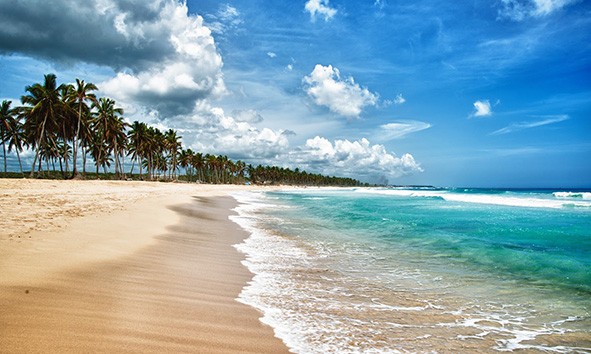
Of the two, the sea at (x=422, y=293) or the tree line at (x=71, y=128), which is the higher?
the tree line at (x=71, y=128)

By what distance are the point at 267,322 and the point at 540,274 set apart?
774 centimetres

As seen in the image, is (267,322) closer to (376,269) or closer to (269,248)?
(376,269)

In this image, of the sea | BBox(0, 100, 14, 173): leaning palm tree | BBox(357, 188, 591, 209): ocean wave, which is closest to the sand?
the sea

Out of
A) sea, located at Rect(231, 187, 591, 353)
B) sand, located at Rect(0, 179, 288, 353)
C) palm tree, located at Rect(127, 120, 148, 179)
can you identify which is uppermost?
palm tree, located at Rect(127, 120, 148, 179)

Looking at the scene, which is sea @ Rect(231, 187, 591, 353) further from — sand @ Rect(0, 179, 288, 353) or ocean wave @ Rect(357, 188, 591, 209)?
ocean wave @ Rect(357, 188, 591, 209)

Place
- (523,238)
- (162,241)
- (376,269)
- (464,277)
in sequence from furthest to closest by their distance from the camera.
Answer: (523,238)
(162,241)
(376,269)
(464,277)

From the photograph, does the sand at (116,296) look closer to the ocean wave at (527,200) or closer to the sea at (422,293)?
the sea at (422,293)

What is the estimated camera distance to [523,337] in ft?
15.9

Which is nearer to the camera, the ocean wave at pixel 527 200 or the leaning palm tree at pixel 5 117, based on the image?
the ocean wave at pixel 527 200

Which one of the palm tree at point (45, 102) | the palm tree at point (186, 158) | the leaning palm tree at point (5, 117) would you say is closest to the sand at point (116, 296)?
the palm tree at point (45, 102)

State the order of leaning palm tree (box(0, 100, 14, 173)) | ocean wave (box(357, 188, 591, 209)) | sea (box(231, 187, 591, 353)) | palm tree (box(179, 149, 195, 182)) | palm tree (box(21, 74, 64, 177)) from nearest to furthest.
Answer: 1. sea (box(231, 187, 591, 353))
2. ocean wave (box(357, 188, 591, 209))
3. palm tree (box(21, 74, 64, 177))
4. leaning palm tree (box(0, 100, 14, 173))
5. palm tree (box(179, 149, 195, 182))

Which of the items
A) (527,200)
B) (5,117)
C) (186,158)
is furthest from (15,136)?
(527,200)

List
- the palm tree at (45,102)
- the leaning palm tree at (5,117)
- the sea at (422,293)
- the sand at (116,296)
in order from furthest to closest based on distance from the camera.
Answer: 1. the leaning palm tree at (5,117)
2. the palm tree at (45,102)
3. the sea at (422,293)
4. the sand at (116,296)

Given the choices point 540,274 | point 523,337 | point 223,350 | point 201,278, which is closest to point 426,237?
point 540,274
